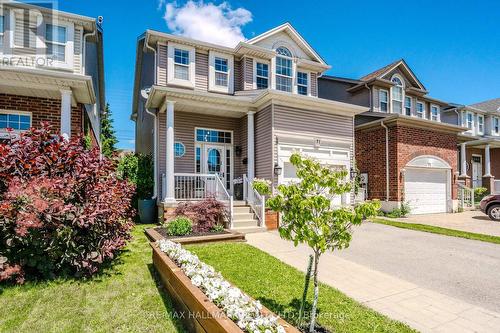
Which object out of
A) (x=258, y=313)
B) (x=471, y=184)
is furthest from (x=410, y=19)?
(x=471, y=184)

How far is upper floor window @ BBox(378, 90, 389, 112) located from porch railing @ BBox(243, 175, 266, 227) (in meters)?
11.2

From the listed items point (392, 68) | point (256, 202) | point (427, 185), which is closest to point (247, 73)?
point (256, 202)

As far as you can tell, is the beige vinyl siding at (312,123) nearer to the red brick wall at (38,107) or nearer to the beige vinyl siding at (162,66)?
the beige vinyl siding at (162,66)

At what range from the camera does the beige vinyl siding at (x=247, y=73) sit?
12.4 metres

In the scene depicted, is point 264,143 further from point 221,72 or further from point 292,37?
point 292,37

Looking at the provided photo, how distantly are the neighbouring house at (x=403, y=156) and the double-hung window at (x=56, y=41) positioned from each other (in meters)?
13.4

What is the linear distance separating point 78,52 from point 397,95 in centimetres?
1722

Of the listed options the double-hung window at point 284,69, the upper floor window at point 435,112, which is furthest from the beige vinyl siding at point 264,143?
the upper floor window at point 435,112

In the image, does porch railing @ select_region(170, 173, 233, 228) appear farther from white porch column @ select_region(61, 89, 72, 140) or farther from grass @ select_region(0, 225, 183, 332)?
grass @ select_region(0, 225, 183, 332)

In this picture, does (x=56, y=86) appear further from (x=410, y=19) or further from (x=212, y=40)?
(x=410, y=19)

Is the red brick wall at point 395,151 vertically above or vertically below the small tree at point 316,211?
above

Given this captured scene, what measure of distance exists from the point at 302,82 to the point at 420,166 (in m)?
7.04

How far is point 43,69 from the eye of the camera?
30.1 feet

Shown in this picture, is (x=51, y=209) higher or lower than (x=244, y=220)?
higher
